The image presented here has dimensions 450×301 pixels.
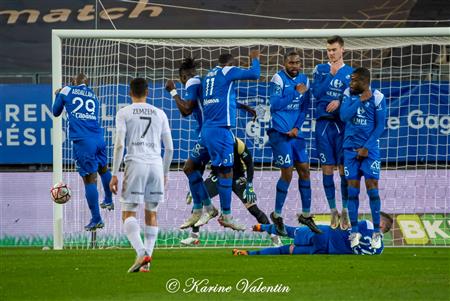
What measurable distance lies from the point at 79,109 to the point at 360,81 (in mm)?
3712

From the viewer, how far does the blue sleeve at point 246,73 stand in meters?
13.2

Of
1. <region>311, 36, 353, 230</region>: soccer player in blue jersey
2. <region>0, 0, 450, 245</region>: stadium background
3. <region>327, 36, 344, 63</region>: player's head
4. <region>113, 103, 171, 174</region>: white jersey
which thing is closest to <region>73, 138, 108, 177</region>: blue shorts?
<region>0, 0, 450, 245</region>: stadium background

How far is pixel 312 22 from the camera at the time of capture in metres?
18.7

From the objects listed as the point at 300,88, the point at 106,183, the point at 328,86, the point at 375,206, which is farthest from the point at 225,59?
the point at 106,183

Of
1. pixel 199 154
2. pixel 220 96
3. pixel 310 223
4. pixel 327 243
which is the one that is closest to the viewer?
pixel 327 243

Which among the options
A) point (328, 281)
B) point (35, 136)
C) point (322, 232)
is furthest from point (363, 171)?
point (35, 136)

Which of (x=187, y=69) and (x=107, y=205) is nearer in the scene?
(x=187, y=69)

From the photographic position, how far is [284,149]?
13.7 metres

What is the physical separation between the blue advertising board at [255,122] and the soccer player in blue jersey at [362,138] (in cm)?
335

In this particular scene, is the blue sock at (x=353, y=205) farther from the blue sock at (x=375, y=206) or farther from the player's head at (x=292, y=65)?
the player's head at (x=292, y=65)

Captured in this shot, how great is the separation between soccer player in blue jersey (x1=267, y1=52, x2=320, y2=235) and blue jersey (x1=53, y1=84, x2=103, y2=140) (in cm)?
235

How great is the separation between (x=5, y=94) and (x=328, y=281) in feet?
27.4

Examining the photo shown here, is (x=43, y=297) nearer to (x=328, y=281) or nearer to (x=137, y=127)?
(x=137, y=127)

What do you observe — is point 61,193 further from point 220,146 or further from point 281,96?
point 281,96
